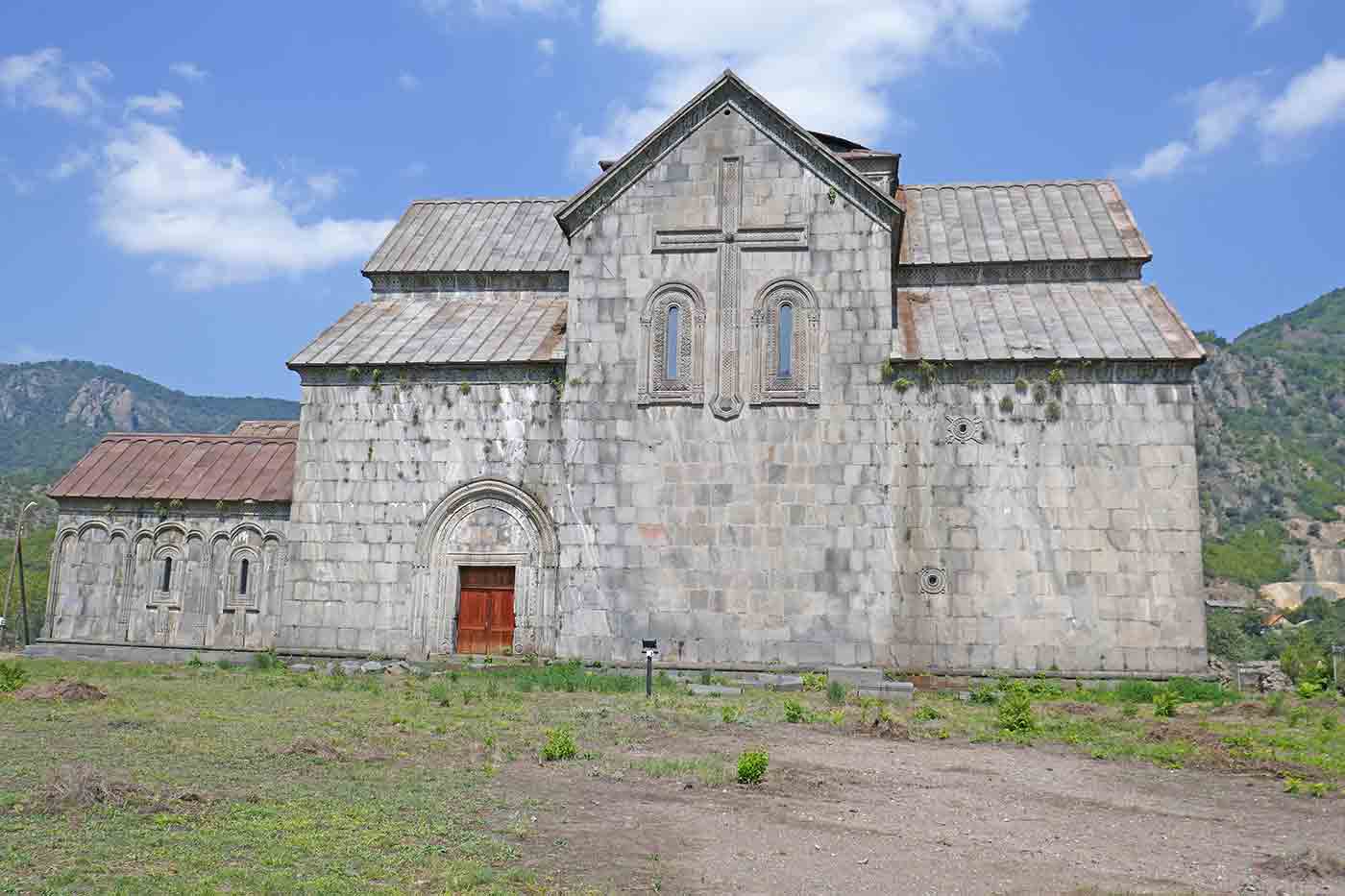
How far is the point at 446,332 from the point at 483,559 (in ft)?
15.6

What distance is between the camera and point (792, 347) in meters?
19.7

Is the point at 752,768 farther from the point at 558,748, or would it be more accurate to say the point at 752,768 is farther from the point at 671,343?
the point at 671,343

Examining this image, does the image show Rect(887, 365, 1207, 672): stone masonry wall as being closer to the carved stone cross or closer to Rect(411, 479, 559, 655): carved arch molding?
the carved stone cross

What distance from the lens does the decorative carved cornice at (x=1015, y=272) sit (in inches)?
839

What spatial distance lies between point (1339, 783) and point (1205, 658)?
8007mm

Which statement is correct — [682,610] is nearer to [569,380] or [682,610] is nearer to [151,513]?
[569,380]

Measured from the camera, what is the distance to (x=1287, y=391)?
89.5 m

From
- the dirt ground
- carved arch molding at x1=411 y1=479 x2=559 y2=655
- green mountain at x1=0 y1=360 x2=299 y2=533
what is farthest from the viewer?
green mountain at x1=0 y1=360 x2=299 y2=533

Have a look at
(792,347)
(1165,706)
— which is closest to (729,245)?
(792,347)

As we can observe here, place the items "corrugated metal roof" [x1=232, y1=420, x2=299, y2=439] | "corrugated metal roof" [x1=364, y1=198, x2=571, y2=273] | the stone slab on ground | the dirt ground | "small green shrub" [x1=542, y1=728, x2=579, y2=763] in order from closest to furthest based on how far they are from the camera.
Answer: the dirt ground, "small green shrub" [x1=542, y1=728, x2=579, y2=763], the stone slab on ground, "corrugated metal roof" [x1=364, y1=198, x2=571, y2=273], "corrugated metal roof" [x1=232, y1=420, x2=299, y2=439]

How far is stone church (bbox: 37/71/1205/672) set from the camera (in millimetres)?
18641

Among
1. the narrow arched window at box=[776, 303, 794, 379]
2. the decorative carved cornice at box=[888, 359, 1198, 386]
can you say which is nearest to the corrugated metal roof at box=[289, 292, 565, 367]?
the narrow arched window at box=[776, 303, 794, 379]

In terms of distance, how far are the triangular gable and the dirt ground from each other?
11.1m

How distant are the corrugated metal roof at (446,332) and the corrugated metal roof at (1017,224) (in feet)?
23.8
